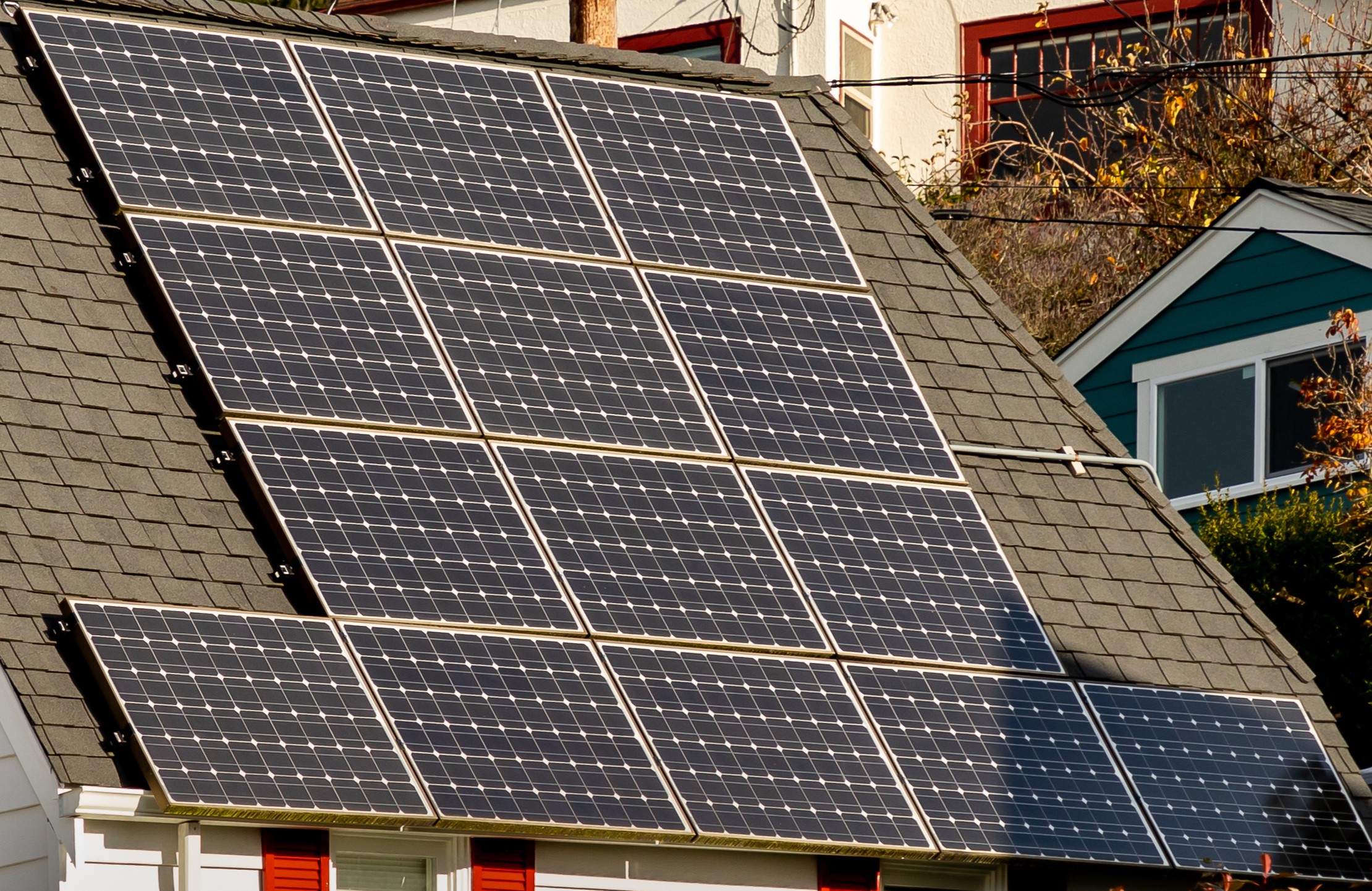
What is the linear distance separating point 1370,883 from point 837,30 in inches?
878

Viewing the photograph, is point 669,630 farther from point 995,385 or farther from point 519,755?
point 995,385

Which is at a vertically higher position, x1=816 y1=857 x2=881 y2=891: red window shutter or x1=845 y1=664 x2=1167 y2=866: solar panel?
x1=845 y1=664 x2=1167 y2=866: solar panel

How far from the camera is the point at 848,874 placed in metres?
14.4

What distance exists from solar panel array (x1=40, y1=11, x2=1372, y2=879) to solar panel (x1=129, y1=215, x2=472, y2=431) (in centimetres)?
2

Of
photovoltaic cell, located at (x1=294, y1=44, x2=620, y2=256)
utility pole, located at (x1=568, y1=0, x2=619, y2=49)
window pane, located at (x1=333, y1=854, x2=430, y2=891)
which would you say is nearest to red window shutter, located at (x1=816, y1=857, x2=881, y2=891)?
window pane, located at (x1=333, y1=854, x2=430, y2=891)

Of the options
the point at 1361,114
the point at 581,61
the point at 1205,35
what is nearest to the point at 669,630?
the point at 581,61

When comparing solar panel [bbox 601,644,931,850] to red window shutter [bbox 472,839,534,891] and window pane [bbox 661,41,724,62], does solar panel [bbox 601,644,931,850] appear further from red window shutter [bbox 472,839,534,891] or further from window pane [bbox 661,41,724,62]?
window pane [bbox 661,41,724,62]

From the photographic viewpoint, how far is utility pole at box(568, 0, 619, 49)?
22859mm

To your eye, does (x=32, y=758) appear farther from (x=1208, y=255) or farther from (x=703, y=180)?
(x=1208, y=255)

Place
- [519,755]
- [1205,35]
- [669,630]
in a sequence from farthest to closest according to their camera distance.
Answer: [1205,35] < [669,630] < [519,755]

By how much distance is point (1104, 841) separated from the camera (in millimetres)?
14703

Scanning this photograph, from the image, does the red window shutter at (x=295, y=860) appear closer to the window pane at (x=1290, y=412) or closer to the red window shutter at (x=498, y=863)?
the red window shutter at (x=498, y=863)

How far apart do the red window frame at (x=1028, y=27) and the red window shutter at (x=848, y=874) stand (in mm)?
21345

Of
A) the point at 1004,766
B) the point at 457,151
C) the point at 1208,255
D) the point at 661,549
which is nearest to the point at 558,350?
the point at 661,549
